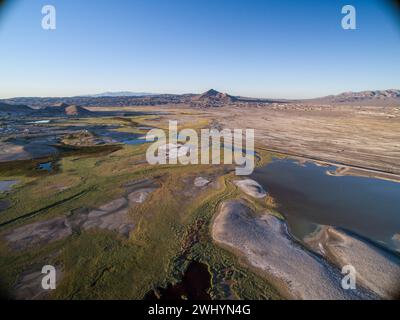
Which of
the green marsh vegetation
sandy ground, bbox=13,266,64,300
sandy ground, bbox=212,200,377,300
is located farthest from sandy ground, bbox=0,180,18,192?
sandy ground, bbox=212,200,377,300

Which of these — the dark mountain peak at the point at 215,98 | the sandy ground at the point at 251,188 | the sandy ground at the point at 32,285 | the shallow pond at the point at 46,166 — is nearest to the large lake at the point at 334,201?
the sandy ground at the point at 251,188

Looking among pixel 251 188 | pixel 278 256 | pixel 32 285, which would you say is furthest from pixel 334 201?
pixel 32 285

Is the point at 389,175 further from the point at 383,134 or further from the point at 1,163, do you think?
the point at 1,163

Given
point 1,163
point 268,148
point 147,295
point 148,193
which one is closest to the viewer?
point 147,295

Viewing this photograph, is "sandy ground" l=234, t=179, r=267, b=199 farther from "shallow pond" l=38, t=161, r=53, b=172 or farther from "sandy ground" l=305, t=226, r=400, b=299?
"shallow pond" l=38, t=161, r=53, b=172

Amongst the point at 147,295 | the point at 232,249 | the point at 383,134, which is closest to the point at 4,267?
the point at 147,295

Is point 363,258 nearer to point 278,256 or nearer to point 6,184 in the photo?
point 278,256

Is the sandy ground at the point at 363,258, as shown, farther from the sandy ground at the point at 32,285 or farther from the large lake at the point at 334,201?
the sandy ground at the point at 32,285
